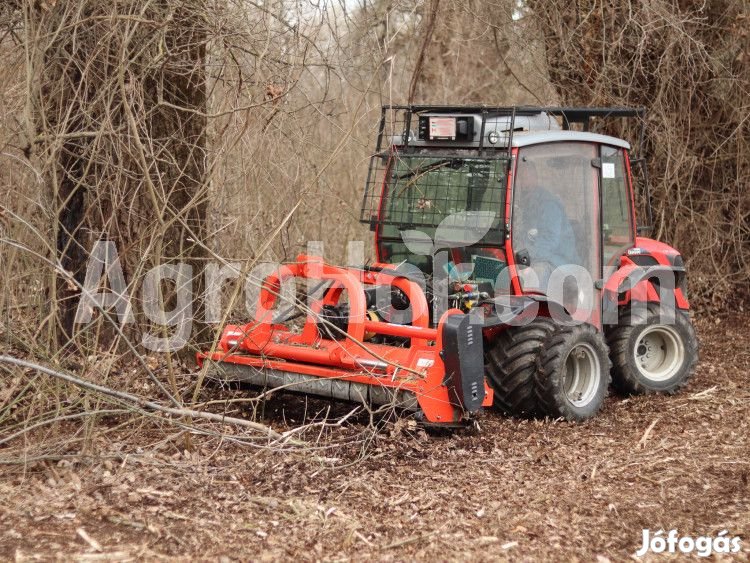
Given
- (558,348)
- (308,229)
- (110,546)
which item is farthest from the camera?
(308,229)

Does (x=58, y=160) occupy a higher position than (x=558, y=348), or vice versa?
(x=58, y=160)

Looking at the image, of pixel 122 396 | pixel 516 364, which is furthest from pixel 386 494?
pixel 516 364

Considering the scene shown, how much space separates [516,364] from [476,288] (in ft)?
2.01

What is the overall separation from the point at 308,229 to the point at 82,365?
200 inches

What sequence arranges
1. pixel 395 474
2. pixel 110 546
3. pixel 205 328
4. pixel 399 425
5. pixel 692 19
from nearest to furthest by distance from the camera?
pixel 110 546 < pixel 395 474 < pixel 399 425 < pixel 205 328 < pixel 692 19

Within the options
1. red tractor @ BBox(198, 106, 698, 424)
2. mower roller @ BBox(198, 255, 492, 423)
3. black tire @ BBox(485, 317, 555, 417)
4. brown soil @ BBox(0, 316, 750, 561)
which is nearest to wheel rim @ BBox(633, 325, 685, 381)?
red tractor @ BBox(198, 106, 698, 424)

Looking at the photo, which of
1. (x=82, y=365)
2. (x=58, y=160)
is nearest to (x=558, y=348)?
(x=82, y=365)

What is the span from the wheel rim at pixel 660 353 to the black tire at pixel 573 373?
94 cm

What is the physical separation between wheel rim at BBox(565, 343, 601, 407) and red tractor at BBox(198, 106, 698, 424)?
10 millimetres

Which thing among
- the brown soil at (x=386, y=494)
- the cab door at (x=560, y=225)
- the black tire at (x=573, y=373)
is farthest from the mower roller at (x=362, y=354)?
the cab door at (x=560, y=225)

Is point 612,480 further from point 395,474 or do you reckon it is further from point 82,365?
point 82,365

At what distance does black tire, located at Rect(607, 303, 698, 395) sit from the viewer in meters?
7.96

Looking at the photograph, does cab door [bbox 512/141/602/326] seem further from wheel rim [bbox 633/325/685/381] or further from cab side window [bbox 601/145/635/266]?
wheel rim [bbox 633/325/685/381]

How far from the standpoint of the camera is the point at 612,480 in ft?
19.2
